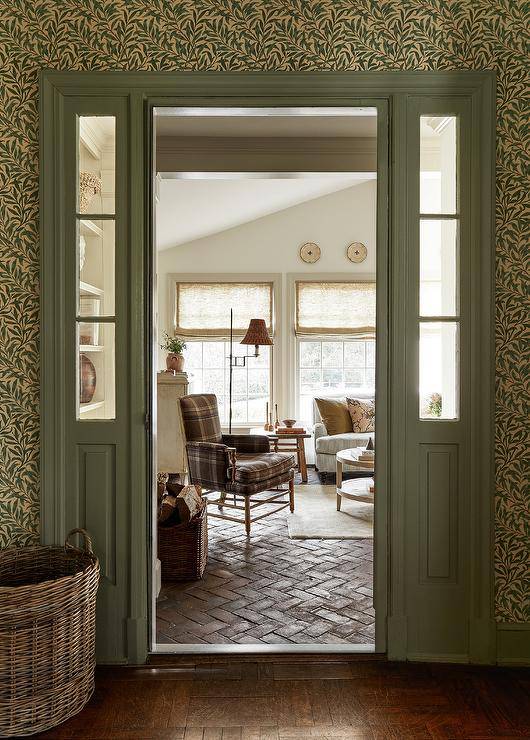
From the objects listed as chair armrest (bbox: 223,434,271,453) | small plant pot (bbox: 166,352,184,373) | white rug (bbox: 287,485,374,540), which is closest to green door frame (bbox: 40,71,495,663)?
white rug (bbox: 287,485,374,540)

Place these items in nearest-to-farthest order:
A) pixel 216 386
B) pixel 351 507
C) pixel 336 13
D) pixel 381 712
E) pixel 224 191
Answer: pixel 381 712, pixel 336 13, pixel 351 507, pixel 224 191, pixel 216 386

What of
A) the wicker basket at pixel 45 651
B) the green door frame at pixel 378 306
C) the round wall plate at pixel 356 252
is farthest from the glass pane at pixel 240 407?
the wicker basket at pixel 45 651

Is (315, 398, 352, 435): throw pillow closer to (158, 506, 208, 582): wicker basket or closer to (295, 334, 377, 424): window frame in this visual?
(295, 334, 377, 424): window frame

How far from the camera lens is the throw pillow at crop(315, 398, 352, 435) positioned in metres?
6.88

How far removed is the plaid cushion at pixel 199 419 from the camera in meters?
4.95

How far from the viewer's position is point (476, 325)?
258 cm

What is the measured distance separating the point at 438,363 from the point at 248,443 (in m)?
2.87

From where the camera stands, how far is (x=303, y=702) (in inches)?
90.7

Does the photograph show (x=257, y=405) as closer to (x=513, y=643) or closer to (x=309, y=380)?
(x=309, y=380)

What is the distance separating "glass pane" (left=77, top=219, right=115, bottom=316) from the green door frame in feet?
0.27

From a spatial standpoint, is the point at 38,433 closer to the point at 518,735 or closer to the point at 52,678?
the point at 52,678

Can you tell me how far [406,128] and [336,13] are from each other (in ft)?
1.84

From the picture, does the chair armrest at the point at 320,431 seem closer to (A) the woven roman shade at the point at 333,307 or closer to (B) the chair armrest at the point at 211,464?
(A) the woven roman shade at the point at 333,307

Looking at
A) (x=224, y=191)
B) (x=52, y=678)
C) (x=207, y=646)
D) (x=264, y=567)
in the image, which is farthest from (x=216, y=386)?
(x=52, y=678)
